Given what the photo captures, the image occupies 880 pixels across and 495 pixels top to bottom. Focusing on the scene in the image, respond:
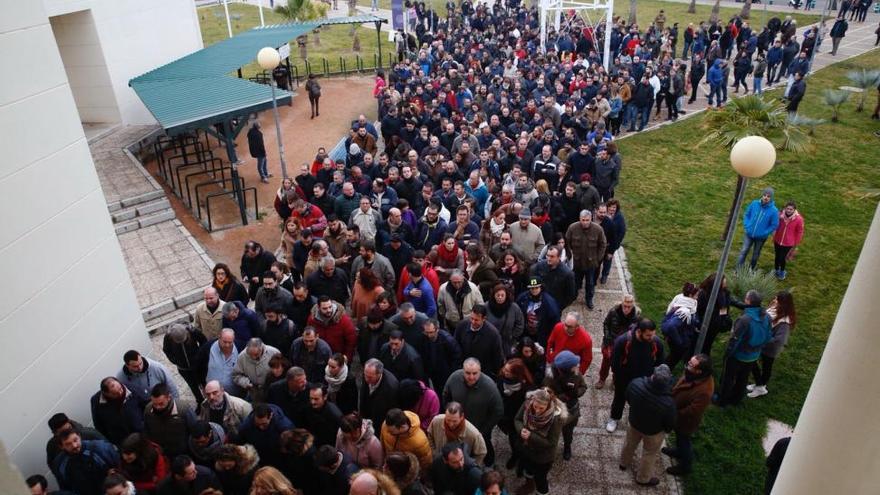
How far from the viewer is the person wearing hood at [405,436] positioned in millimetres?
5273

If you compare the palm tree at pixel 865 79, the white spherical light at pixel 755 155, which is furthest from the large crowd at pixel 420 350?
the palm tree at pixel 865 79

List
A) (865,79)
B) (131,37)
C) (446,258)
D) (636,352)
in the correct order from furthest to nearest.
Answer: (865,79) < (131,37) < (446,258) < (636,352)

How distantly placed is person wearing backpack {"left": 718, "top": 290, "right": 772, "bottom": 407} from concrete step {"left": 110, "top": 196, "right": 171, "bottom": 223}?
11089 millimetres

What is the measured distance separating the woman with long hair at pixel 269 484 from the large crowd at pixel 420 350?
0.02 m

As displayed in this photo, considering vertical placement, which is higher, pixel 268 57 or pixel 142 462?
pixel 268 57

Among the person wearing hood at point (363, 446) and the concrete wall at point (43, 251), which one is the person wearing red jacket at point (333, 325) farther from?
the concrete wall at point (43, 251)

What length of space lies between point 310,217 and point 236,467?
16.5ft

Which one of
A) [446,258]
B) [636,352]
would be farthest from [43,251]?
[636,352]

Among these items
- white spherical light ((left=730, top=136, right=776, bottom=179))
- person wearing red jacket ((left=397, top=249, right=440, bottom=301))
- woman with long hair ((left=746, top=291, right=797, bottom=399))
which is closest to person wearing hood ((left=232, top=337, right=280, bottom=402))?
person wearing red jacket ((left=397, top=249, right=440, bottom=301))

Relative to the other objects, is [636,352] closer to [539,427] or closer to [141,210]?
[539,427]

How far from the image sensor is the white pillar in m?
2.91

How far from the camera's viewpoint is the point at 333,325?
279 inches

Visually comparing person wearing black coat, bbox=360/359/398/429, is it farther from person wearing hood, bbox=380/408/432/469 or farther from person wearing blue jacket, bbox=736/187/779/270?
person wearing blue jacket, bbox=736/187/779/270

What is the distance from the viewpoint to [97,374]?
748 centimetres
